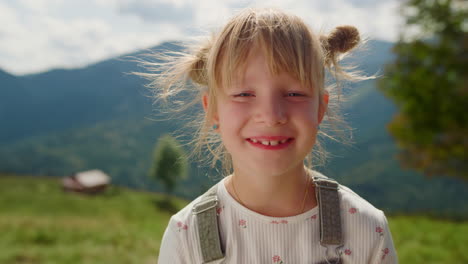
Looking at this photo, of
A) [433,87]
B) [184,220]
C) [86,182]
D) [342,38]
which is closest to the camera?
[184,220]

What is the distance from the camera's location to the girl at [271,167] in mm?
1544

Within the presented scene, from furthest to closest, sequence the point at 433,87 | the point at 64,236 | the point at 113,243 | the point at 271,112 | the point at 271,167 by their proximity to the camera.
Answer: the point at 433,87 < the point at 64,236 < the point at 113,243 < the point at 271,167 < the point at 271,112

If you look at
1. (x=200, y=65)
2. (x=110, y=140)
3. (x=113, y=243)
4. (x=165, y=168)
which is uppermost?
(x=200, y=65)

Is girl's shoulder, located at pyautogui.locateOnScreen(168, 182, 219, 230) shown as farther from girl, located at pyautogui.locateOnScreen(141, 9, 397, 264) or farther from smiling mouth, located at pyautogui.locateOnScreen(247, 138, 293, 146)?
smiling mouth, located at pyautogui.locateOnScreen(247, 138, 293, 146)

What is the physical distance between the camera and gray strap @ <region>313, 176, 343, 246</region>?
1635 millimetres

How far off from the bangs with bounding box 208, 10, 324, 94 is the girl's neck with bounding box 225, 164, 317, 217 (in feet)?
1.38

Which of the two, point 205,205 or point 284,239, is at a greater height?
point 205,205

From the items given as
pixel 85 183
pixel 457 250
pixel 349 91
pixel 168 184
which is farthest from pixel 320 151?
pixel 168 184

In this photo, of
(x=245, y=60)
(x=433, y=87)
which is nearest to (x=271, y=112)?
(x=245, y=60)

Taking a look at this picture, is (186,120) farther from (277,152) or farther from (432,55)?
(432,55)

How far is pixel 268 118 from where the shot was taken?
58.8 inches

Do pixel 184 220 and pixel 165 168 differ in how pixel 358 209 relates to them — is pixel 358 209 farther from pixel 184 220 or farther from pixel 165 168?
pixel 165 168

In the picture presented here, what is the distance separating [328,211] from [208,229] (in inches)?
20.2

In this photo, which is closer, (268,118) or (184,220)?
(268,118)
